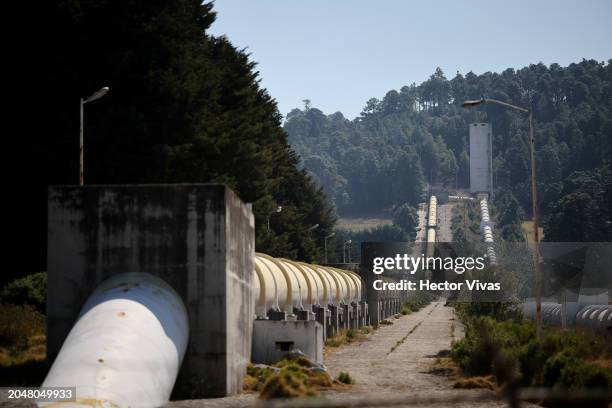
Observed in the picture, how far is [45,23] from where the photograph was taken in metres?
44.8

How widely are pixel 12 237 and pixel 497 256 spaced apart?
8612 centimetres

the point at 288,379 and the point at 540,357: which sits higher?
the point at 540,357

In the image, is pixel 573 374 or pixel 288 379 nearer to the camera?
pixel 573 374

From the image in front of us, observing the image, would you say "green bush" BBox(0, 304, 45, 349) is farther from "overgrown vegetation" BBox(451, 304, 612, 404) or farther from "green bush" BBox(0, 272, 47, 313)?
"overgrown vegetation" BBox(451, 304, 612, 404)

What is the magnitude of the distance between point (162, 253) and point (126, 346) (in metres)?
4.70

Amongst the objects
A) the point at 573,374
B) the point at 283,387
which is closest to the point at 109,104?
the point at 283,387

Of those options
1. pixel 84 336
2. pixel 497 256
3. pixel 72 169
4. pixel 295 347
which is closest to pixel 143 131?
pixel 72 169

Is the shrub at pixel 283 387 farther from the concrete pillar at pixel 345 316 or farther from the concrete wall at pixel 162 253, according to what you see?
the concrete pillar at pixel 345 316

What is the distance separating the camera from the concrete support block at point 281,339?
1136 inches

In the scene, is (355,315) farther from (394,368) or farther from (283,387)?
(283,387)

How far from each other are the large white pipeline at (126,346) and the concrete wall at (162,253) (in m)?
0.51

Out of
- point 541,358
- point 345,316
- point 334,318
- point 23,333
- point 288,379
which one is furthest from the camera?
point 345,316

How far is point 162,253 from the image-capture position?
76.6ft

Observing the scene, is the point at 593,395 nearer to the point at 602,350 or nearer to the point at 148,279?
the point at 148,279
